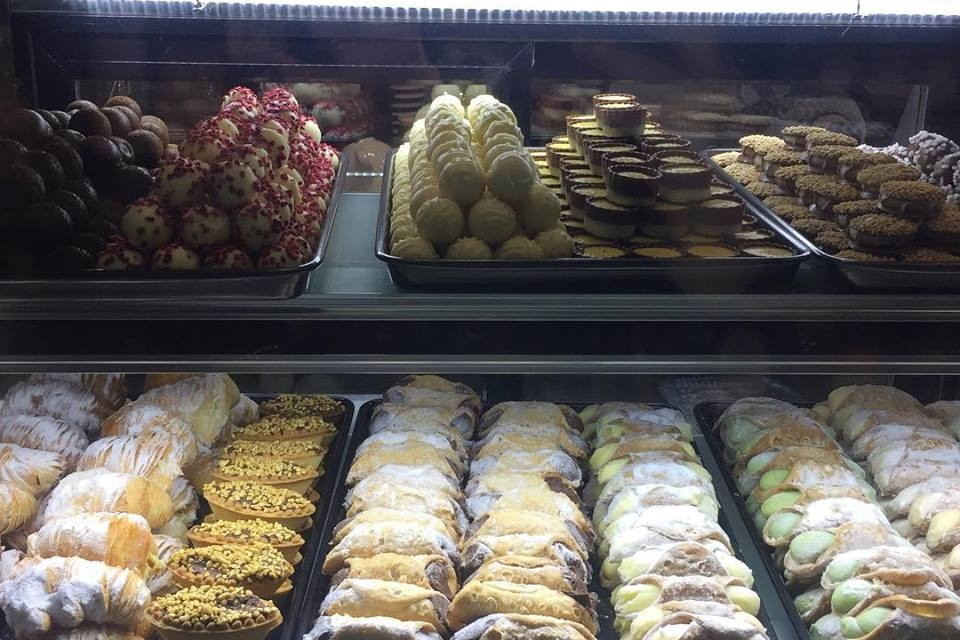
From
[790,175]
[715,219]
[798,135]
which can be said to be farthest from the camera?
[798,135]

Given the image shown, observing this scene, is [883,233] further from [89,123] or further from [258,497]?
[89,123]

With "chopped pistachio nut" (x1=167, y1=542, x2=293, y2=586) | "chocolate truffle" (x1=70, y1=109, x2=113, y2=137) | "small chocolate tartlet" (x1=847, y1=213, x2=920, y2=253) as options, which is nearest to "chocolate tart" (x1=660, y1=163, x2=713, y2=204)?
"small chocolate tartlet" (x1=847, y1=213, x2=920, y2=253)

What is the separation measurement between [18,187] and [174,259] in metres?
0.35

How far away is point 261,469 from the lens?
244cm

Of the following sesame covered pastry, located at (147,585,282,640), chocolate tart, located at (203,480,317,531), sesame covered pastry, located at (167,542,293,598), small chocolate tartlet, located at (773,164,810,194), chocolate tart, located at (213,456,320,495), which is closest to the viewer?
sesame covered pastry, located at (147,585,282,640)

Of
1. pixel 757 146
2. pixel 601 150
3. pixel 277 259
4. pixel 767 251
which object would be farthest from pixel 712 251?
pixel 757 146

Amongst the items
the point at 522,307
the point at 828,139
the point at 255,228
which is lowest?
the point at 522,307

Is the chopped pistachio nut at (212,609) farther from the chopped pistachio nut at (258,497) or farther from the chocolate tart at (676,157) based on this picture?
the chocolate tart at (676,157)

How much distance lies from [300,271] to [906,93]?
1834mm

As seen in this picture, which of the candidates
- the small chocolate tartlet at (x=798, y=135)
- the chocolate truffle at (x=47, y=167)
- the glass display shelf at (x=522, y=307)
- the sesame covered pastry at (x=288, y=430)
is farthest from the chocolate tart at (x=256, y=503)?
the small chocolate tartlet at (x=798, y=135)

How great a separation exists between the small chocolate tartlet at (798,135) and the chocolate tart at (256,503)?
1.74 meters

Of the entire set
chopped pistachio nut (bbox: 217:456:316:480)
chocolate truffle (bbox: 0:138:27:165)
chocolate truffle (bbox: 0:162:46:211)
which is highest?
chocolate truffle (bbox: 0:138:27:165)

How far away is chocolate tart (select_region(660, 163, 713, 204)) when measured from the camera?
2203 mm

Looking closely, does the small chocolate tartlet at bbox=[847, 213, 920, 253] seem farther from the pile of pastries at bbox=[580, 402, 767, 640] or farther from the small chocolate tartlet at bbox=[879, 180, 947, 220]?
the pile of pastries at bbox=[580, 402, 767, 640]
